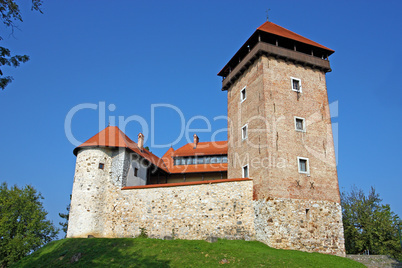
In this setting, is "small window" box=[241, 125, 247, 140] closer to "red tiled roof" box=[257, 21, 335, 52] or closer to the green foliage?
Answer: "red tiled roof" box=[257, 21, 335, 52]

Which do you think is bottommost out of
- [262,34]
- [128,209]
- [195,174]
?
[128,209]

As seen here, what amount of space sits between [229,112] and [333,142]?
7.75 m

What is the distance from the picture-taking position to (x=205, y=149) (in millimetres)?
32438

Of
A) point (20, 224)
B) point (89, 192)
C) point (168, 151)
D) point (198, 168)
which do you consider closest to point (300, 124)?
point (198, 168)

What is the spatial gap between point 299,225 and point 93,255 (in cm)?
1095

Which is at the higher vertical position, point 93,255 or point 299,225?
point 299,225

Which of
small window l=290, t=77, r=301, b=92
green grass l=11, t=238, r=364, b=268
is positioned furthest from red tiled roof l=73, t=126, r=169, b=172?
small window l=290, t=77, r=301, b=92

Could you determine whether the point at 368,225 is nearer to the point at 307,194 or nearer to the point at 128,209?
the point at 307,194

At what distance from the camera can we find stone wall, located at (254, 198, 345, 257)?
17656mm

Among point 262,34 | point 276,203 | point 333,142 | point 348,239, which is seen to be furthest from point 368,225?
point 262,34

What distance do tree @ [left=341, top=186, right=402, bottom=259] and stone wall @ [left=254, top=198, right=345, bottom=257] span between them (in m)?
6.96

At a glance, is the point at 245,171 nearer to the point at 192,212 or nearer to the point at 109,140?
the point at 192,212

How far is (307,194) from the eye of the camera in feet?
62.5

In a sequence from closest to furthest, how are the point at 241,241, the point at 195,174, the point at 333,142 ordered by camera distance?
the point at 241,241
the point at 333,142
the point at 195,174
